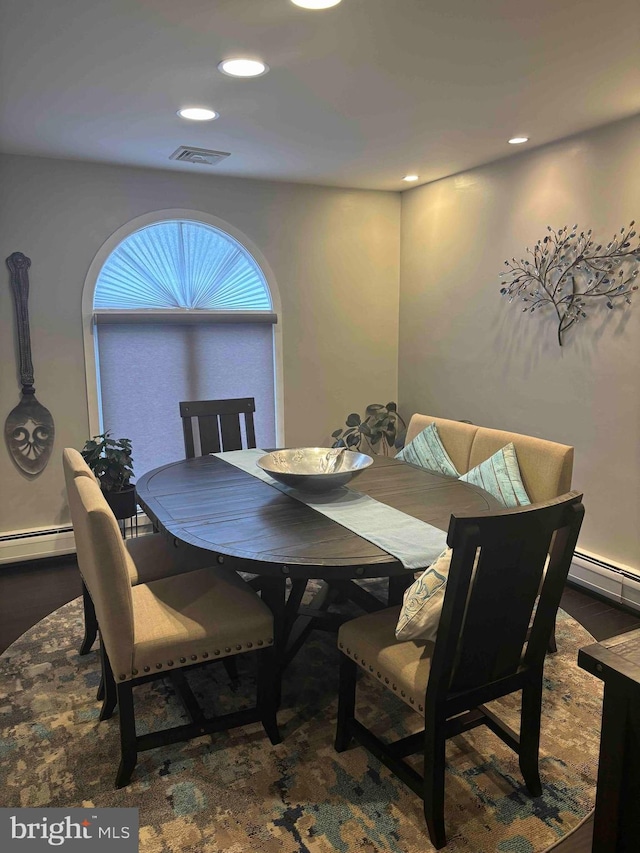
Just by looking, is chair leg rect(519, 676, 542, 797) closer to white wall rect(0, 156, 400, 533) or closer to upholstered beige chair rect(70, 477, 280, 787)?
upholstered beige chair rect(70, 477, 280, 787)

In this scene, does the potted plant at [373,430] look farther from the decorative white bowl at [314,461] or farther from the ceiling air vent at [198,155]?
the ceiling air vent at [198,155]

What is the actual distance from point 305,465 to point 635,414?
1.74 metres

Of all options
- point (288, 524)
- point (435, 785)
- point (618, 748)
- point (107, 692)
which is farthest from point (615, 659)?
point (107, 692)

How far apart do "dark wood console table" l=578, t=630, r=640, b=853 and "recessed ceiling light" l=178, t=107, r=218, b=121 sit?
270 cm

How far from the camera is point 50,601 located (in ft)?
10.8

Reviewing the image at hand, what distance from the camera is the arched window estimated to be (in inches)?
159

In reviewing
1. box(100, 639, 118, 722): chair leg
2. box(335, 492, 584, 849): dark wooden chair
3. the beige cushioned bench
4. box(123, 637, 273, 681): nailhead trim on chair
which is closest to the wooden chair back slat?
box(335, 492, 584, 849): dark wooden chair

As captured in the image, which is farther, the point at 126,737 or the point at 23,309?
the point at 23,309

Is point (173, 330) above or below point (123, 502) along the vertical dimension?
above

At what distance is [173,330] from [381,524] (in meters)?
2.58

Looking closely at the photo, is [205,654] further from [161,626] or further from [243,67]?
[243,67]

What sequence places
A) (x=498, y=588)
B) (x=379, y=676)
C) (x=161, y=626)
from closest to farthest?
(x=498, y=588)
(x=379, y=676)
(x=161, y=626)

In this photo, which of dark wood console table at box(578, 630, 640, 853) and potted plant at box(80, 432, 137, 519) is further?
potted plant at box(80, 432, 137, 519)

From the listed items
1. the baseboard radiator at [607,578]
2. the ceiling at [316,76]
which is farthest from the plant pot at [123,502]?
the baseboard radiator at [607,578]
